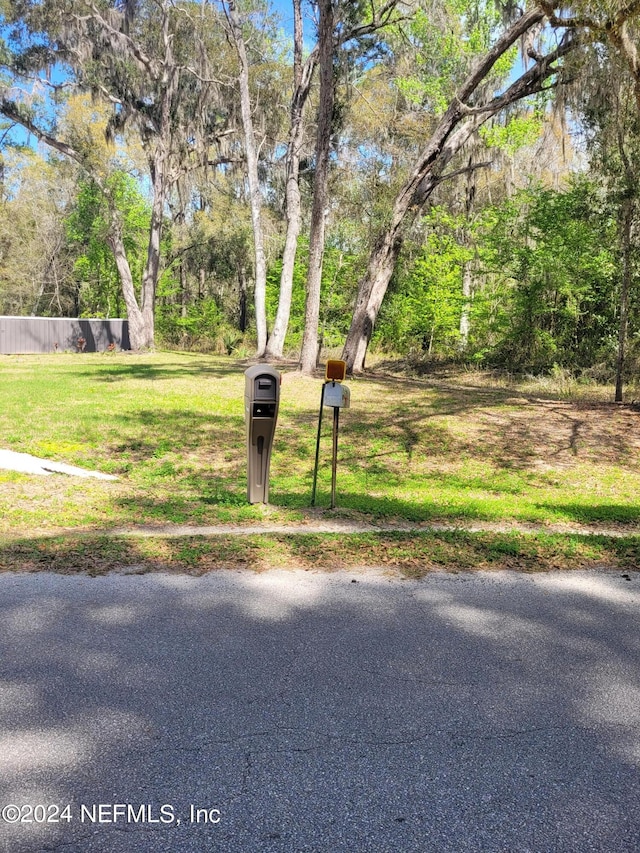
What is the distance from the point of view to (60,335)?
34656 mm

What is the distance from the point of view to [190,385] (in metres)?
17.8

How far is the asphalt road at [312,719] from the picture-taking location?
7.98 ft

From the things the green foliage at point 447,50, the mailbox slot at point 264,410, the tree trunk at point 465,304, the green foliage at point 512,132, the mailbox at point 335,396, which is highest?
the green foliage at point 447,50

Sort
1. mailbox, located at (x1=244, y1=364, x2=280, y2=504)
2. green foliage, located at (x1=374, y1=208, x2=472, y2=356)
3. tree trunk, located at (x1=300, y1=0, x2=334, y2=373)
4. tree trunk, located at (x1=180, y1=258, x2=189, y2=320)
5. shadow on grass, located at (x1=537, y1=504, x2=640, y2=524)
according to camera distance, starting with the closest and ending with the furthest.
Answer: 1. mailbox, located at (x1=244, y1=364, x2=280, y2=504)
2. shadow on grass, located at (x1=537, y1=504, x2=640, y2=524)
3. tree trunk, located at (x1=300, y1=0, x2=334, y2=373)
4. green foliage, located at (x1=374, y1=208, x2=472, y2=356)
5. tree trunk, located at (x1=180, y1=258, x2=189, y2=320)

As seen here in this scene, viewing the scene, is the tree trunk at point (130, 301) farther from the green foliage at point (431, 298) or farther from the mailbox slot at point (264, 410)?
the mailbox slot at point (264, 410)

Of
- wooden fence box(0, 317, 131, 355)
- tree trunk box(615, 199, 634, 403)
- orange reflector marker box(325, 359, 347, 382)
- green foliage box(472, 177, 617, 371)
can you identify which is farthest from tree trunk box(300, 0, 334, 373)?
wooden fence box(0, 317, 131, 355)

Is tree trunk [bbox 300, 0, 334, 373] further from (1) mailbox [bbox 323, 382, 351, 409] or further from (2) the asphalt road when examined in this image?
(2) the asphalt road

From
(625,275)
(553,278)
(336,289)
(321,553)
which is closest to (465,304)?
(553,278)

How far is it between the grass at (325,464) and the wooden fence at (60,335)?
16102 millimetres

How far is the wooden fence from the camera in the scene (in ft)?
107

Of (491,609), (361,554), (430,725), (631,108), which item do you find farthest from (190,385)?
(430,725)

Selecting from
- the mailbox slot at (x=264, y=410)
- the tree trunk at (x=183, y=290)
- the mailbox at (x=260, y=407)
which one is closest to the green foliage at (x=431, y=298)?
the tree trunk at (x=183, y=290)

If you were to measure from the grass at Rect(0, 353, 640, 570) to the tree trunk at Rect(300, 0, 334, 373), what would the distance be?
7.42ft

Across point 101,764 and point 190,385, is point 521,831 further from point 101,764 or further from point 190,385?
point 190,385
